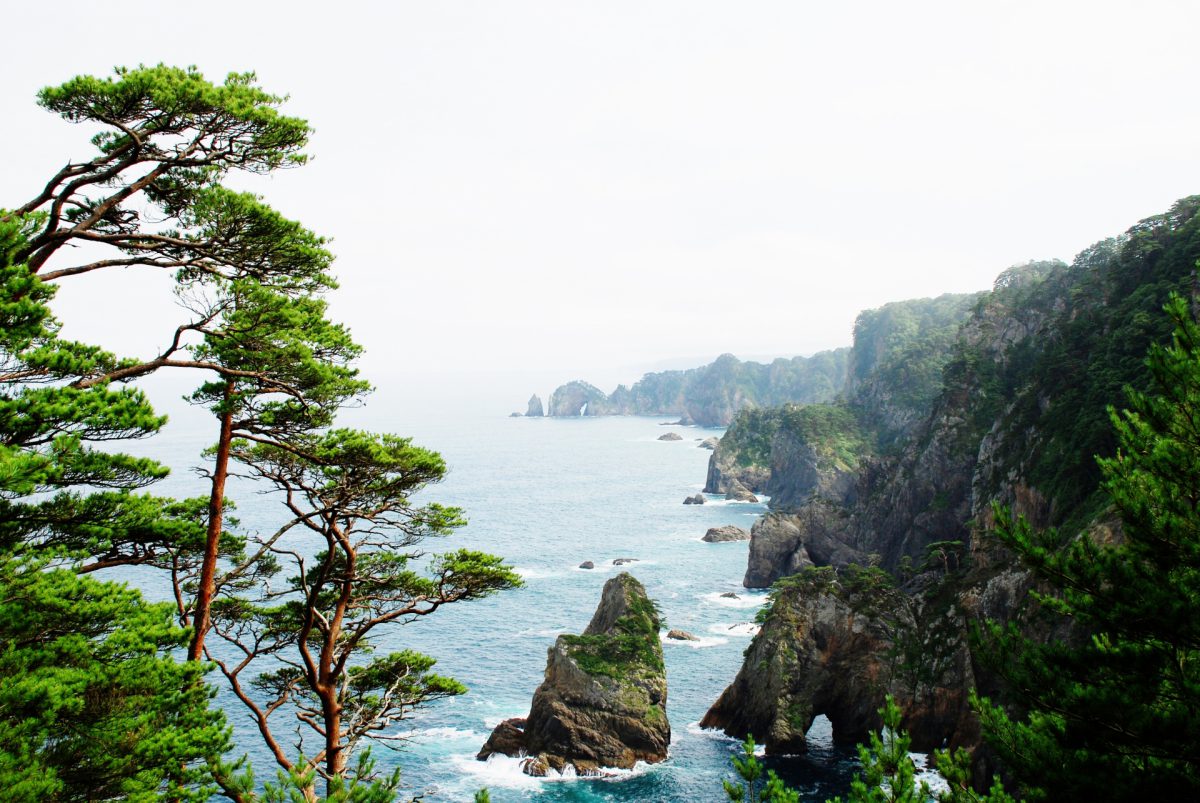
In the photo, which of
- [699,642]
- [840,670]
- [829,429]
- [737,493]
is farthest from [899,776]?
[737,493]

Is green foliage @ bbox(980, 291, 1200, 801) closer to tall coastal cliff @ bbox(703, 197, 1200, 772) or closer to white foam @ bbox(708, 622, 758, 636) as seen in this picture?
tall coastal cliff @ bbox(703, 197, 1200, 772)

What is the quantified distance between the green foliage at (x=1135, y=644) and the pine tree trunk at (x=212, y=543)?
1548 centimetres

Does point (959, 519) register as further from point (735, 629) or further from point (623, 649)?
point (623, 649)

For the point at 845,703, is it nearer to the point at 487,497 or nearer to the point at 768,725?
the point at 768,725

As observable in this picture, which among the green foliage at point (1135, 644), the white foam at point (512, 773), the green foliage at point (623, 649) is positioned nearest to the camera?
the green foliage at point (1135, 644)

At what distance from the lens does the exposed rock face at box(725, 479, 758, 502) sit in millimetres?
135500

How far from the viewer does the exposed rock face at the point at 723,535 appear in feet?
344

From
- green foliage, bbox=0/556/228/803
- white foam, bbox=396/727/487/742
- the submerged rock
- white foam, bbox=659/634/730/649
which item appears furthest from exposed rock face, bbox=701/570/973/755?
green foliage, bbox=0/556/228/803

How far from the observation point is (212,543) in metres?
15.4

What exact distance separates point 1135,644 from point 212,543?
17.5 meters

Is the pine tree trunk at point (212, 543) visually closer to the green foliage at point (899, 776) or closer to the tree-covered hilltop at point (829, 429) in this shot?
the green foliage at point (899, 776)

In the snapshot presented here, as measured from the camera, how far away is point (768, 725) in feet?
158

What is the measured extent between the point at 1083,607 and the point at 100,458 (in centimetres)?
1772

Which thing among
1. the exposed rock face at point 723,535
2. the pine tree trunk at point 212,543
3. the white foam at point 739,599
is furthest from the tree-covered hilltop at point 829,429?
the pine tree trunk at point 212,543
